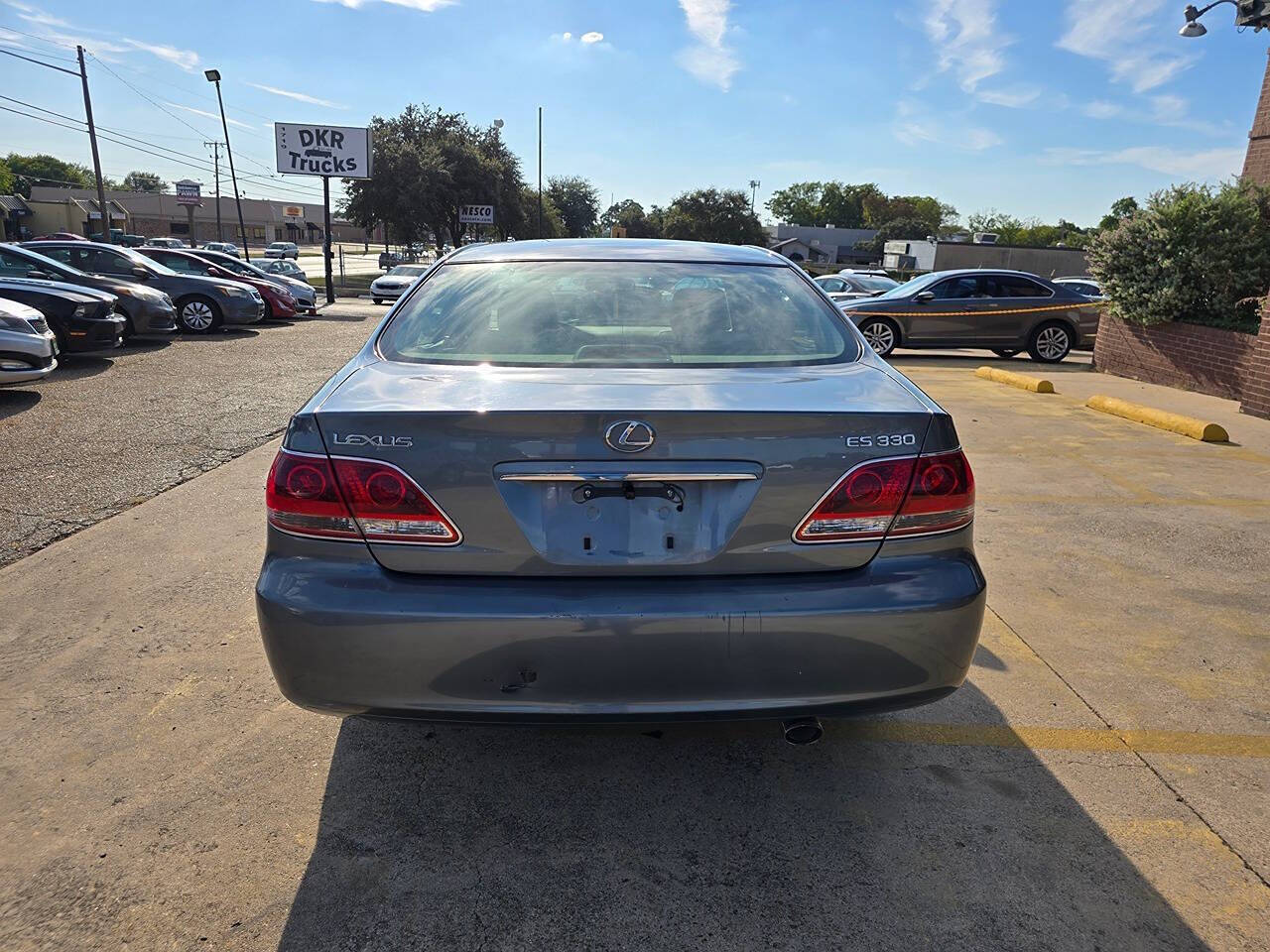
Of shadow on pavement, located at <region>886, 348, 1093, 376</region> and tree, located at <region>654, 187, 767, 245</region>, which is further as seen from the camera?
tree, located at <region>654, 187, 767, 245</region>

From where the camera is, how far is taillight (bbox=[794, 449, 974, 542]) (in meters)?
2.33

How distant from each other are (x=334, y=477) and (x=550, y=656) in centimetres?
74

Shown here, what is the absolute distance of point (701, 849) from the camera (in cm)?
254

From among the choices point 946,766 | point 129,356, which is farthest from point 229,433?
point 946,766

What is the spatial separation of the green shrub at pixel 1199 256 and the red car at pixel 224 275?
16.3m

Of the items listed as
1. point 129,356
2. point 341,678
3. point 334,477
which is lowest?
point 129,356

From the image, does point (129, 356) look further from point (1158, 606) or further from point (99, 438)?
point (1158, 606)

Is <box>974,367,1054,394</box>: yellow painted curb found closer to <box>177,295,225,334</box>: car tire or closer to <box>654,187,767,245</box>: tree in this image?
<box>177,295,225,334</box>: car tire

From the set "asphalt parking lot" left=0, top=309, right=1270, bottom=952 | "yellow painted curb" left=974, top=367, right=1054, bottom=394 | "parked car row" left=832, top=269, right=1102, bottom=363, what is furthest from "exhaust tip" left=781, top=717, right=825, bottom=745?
"parked car row" left=832, top=269, right=1102, bottom=363

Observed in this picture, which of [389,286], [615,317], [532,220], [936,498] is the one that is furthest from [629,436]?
[532,220]

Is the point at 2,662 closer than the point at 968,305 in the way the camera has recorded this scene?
Yes

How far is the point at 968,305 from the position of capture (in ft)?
50.6

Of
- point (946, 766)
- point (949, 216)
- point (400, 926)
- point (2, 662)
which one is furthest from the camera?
point (949, 216)

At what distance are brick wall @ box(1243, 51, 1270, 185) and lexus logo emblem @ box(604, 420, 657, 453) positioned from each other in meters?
15.2
